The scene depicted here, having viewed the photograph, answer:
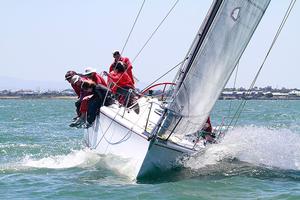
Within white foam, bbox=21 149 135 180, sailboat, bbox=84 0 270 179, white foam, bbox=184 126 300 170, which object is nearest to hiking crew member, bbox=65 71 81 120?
white foam, bbox=21 149 135 180

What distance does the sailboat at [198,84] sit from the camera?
9.73m

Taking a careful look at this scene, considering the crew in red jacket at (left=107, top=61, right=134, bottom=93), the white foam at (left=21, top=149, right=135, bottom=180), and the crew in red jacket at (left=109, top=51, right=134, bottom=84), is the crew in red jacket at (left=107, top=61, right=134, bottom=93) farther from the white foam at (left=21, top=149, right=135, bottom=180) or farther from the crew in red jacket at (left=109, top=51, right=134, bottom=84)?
the white foam at (left=21, top=149, right=135, bottom=180)

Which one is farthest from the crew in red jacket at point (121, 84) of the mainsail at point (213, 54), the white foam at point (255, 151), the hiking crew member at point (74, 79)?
the mainsail at point (213, 54)

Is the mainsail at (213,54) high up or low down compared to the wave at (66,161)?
up

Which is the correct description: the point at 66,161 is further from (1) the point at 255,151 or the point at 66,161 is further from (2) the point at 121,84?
(1) the point at 255,151

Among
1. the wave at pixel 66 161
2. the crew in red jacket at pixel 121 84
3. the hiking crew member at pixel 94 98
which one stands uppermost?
the crew in red jacket at pixel 121 84

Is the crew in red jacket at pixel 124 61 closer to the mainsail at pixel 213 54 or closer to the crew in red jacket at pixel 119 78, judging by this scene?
the crew in red jacket at pixel 119 78

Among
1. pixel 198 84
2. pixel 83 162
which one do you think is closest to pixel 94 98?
pixel 83 162

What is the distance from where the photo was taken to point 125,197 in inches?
362

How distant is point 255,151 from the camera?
13438mm

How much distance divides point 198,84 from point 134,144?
1.44m

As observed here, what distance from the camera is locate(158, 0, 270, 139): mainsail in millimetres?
9711

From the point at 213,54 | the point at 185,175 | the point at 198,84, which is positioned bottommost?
the point at 185,175

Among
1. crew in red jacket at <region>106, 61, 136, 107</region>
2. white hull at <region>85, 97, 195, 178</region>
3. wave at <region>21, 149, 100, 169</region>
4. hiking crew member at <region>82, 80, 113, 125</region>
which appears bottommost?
wave at <region>21, 149, 100, 169</region>
